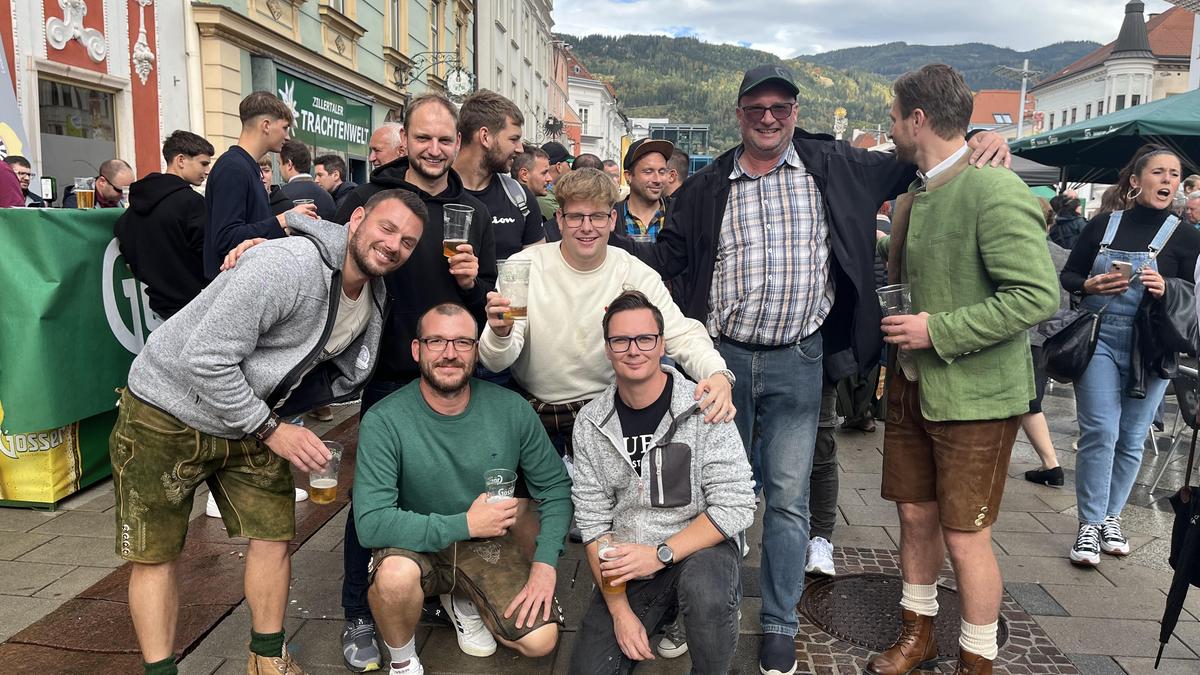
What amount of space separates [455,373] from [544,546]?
2.42 ft

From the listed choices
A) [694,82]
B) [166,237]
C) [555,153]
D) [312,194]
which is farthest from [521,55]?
[694,82]

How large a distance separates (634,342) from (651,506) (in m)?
0.61

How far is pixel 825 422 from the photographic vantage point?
3898 millimetres

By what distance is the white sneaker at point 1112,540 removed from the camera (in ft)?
13.7

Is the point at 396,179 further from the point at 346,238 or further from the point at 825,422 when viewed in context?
the point at 825,422

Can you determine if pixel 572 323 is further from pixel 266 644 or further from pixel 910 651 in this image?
pixel 910 651

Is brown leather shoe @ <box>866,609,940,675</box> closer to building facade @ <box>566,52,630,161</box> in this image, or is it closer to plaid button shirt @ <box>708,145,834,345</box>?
plaid button shirt @ <box>708,145,834,345</box>

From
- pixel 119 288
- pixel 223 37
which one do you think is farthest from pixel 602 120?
pixel 119 288

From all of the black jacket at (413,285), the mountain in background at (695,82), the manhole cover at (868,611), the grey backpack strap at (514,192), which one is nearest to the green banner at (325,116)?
the grey backpack strap at (514,192)

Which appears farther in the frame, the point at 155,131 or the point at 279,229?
the point at 155,131

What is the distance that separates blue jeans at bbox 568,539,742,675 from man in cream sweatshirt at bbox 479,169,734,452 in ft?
2.28

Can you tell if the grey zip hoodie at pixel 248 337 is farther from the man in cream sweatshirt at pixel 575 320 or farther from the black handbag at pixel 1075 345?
the black handbag at pixel 1075 345

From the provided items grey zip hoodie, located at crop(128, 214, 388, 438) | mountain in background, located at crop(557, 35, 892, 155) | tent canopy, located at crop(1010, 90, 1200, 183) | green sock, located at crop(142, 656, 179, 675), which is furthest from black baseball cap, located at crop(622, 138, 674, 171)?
mountain in background, located at crop(557, 35, 892, 155)

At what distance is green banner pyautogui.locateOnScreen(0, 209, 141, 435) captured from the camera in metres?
4.24
